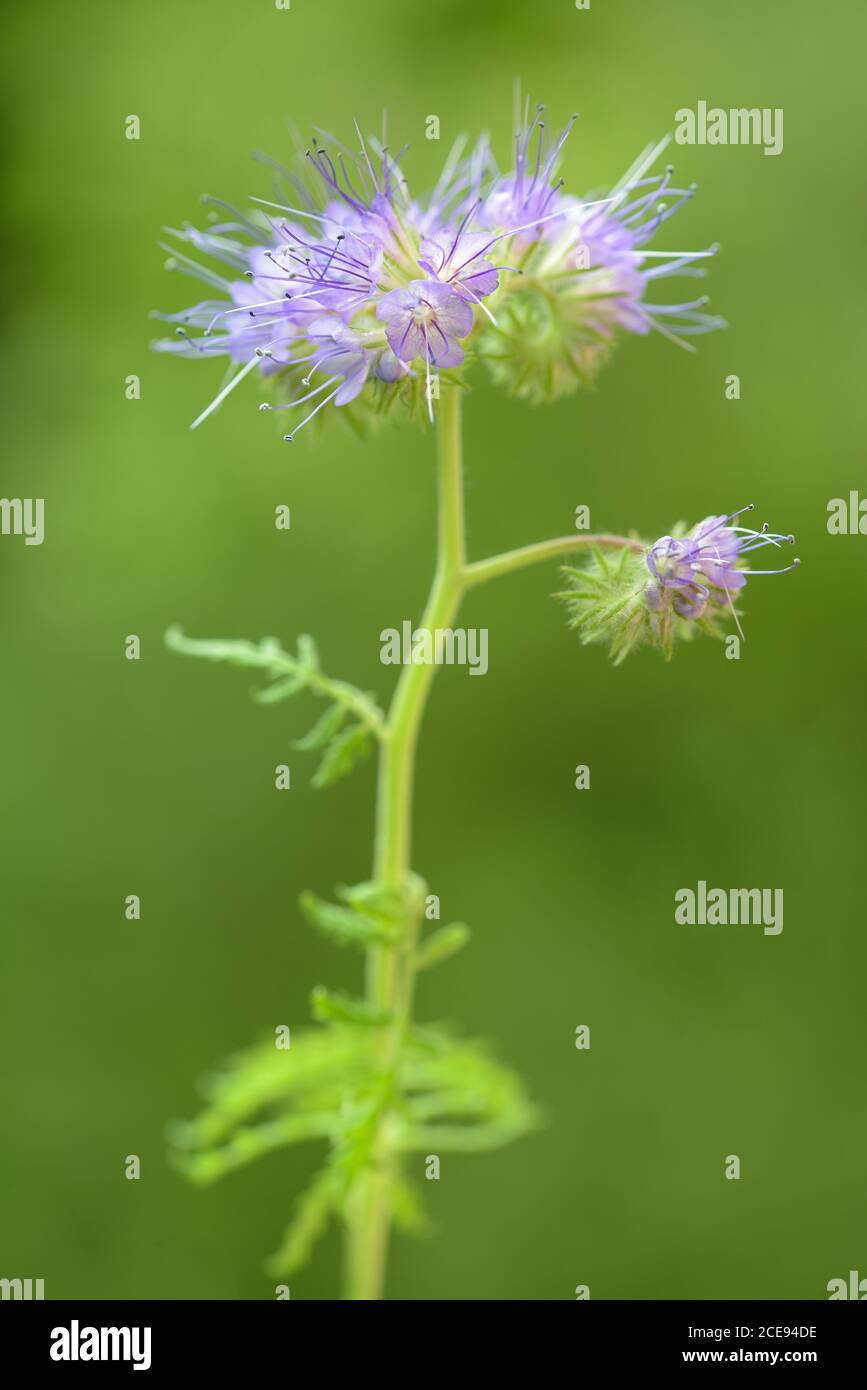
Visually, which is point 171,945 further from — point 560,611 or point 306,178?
point 306,178

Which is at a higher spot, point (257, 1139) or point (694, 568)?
point (694, 568)

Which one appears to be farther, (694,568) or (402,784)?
(402,784)

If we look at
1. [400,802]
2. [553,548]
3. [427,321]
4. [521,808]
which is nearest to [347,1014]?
[400,802]

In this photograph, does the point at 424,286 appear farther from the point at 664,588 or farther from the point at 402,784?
the point at 402,784

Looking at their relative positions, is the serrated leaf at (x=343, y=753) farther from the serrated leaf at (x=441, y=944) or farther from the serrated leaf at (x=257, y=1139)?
the serrated leaf at (x=257, y=1139)

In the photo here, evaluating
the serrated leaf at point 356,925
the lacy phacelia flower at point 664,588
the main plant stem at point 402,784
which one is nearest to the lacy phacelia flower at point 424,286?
the main plant stem at point 402,784

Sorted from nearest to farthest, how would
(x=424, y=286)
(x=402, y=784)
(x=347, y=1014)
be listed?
(x=424, y=286) → (x=347, y=1014) → (x=402, y=784)

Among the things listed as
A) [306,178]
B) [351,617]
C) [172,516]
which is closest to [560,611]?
[351,617]
